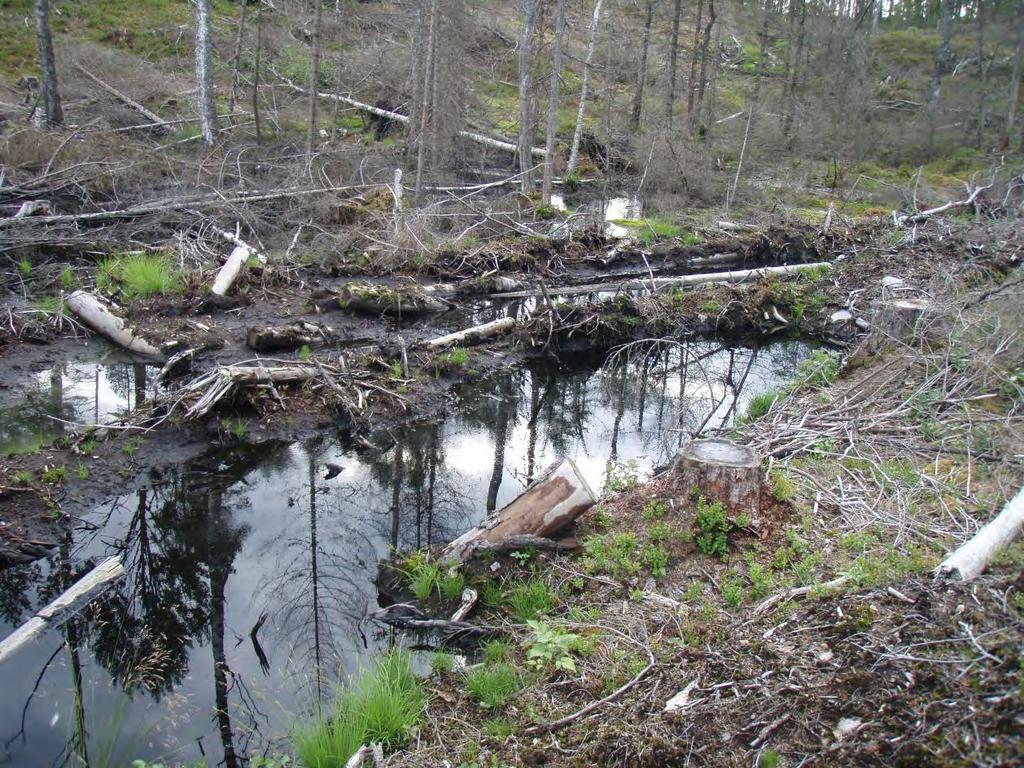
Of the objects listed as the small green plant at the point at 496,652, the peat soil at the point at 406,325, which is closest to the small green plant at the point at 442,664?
the small green plant at the point at 496,652

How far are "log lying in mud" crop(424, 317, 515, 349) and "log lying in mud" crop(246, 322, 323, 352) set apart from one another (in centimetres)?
165

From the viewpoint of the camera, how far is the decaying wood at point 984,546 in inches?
153

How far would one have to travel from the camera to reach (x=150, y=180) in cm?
1549

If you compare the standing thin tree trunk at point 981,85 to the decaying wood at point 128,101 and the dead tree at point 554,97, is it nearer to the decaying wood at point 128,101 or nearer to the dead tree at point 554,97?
the dead tree at point 554,97

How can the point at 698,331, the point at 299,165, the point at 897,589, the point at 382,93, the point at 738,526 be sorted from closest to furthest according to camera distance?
1. the point at 897,589
2. the point at 738,526
3. the point at 698,331
4. the point at 299,165
5. the point at 382,93

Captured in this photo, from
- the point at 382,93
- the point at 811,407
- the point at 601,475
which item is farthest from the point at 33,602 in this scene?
the point at 382,93

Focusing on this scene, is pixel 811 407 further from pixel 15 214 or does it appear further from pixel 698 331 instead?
pixel 15 214

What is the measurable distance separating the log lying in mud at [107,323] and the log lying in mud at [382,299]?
3.01 metres

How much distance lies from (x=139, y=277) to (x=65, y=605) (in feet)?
23.2

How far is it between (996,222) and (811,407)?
11.2m

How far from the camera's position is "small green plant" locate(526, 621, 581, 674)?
4.50m

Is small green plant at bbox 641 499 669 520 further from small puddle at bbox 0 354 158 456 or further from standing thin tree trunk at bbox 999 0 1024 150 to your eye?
standing thin tree trunk at bbox 999 0 1024 150

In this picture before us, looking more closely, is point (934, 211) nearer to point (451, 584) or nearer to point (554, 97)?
point (554, 97)

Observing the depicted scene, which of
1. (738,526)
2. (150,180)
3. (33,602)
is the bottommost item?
(33,602)
